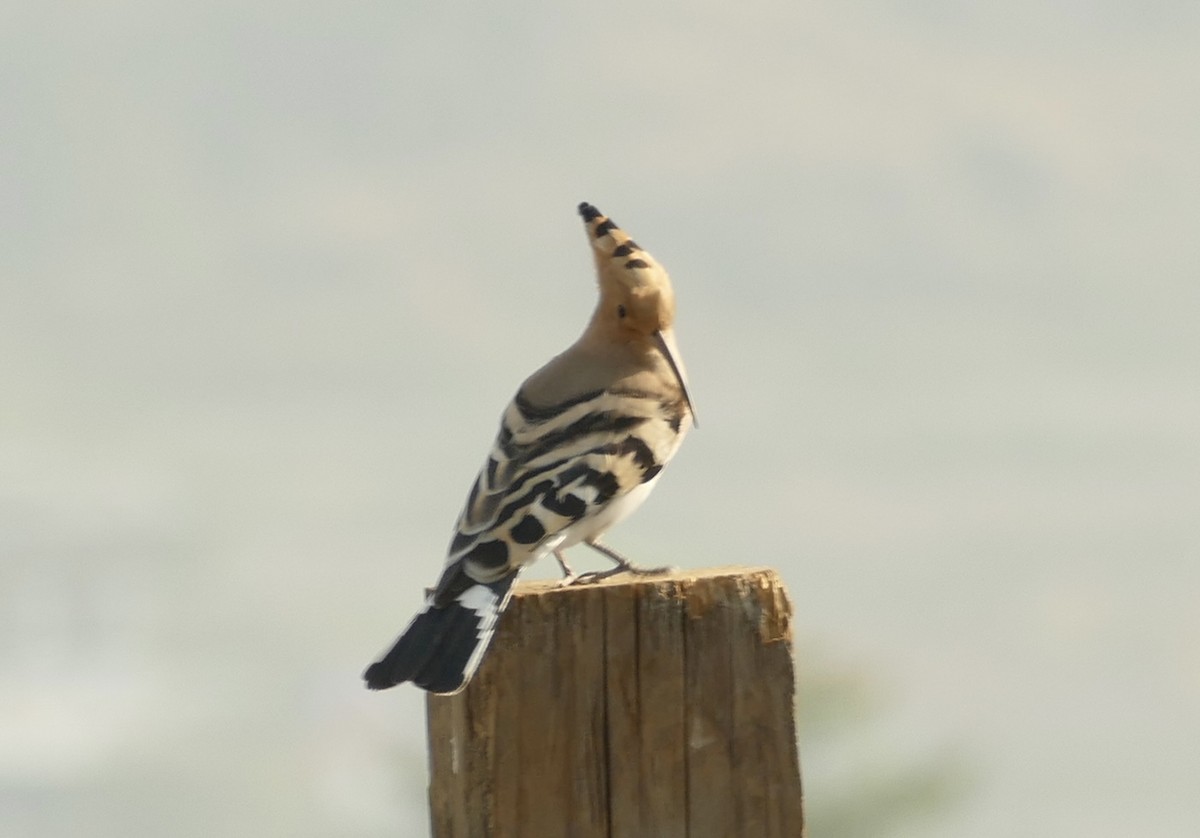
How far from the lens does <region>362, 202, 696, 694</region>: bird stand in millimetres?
4031

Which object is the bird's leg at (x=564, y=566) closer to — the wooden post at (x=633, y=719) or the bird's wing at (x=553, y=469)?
the bird's wing at (x=553, y=469)

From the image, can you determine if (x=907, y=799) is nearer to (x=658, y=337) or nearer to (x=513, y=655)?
(x=658, y=337)

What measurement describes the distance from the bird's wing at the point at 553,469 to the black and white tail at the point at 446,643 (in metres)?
0.18

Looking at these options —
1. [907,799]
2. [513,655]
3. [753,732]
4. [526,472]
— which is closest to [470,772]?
[513,655]

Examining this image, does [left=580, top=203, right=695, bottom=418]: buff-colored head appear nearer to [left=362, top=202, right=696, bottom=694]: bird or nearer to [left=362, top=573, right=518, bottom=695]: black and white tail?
[left=362, top=202, right=696, bottom=694]: bird

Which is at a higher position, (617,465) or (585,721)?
(617,465)

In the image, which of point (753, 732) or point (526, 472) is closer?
point (753, 732)

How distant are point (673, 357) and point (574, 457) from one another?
2.16 ft

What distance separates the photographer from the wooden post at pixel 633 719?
359 cm

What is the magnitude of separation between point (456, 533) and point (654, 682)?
1.14 m

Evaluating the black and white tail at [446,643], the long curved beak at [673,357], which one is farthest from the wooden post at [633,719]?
the long curved beak at [673,357]

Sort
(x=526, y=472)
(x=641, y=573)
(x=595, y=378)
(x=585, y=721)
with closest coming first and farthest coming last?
(x=585, y=721) → (x=641, y=573) → (x=526, y=472) → (x=595, y=378)

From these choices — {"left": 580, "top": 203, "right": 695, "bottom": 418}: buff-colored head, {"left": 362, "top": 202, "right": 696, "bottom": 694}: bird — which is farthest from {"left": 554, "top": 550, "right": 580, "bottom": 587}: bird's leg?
{"left": 580, "top": 203, "right": 695, "bottom": 418}: buff-colored head

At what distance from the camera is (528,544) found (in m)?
4.46
